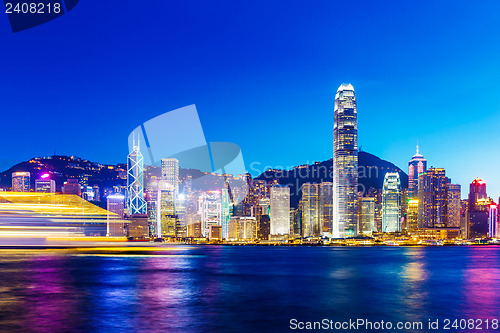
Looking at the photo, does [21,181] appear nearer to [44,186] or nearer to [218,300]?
[44,186]

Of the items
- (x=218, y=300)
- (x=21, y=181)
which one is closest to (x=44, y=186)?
(x=21, y=181)

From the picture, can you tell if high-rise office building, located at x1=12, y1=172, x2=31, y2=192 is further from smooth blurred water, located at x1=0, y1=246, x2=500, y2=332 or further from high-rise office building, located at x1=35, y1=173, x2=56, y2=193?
smooth blurred water, located at x1=0, y1=246, x2=500, y2=332

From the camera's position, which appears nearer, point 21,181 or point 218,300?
point 218,300

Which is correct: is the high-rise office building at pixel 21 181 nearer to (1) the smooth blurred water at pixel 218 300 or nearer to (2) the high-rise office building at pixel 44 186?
(2) the high-rise office building at pixel 44 186

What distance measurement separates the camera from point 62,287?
142 feet

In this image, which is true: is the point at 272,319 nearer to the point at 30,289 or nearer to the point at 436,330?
the point at 436,330

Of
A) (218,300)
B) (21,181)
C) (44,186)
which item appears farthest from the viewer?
(21,181)

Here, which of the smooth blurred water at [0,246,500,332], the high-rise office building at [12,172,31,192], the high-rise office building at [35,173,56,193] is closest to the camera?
the smooth blurred water at [0,246,500,332]

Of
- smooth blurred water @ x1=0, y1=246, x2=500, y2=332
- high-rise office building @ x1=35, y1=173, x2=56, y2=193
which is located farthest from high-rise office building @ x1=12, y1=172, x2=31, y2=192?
smooth blurred water @ x1=0, y1=246, x2=500, y2=332

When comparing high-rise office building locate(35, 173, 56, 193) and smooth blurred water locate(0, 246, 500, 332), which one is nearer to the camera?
smooth blurred water locate(0, 246, 500, 332)

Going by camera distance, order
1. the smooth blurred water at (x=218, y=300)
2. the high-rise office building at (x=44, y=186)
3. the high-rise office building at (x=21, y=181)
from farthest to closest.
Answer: the high-rise office building at (x=21, y=181), the high-rise office building at (x=44, y=186), the smooth blurred water at (x=218, y=300)

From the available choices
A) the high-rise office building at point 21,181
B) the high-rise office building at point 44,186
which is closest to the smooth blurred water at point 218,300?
the high-rise office building at point 44,186

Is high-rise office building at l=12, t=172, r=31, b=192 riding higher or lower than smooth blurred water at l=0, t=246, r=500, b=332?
higher

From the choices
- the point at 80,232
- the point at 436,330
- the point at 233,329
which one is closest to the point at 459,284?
the point at 436,330
